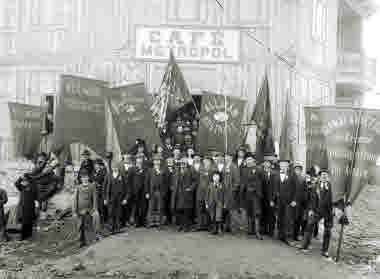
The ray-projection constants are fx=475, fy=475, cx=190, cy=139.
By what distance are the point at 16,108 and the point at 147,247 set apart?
647 centimetres

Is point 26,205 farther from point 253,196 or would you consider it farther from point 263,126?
point 263,126

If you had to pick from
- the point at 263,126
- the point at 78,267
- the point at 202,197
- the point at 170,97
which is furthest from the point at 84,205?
the point at 263,126

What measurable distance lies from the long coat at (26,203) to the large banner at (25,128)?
237cm

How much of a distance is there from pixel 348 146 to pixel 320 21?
31.0 ft

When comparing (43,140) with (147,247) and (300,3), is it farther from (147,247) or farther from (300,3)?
(300,3)

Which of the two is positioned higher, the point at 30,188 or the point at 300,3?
the point at 300,3

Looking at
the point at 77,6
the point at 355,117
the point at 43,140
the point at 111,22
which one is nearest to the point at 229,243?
the point at 355,117

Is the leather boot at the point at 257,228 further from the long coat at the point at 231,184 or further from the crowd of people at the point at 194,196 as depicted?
the long coat at the point at 231,184

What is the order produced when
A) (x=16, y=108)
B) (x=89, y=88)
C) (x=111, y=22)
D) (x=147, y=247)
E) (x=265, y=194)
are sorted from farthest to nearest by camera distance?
(x=111, y=22) < (x=16, y=108) < (x=89, y=88) < (x=265, y=194) < (x=147, y=247)

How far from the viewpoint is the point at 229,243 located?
10070mm

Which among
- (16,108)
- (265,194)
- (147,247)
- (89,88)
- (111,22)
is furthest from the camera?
(111,22)

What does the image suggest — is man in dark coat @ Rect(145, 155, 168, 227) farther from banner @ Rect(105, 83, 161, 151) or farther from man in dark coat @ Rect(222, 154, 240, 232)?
man in dark coat @ Rect(222, 154, 240, 232)

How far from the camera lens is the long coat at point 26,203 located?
11109mm

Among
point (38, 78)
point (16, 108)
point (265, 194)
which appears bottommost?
point (265, 194)
